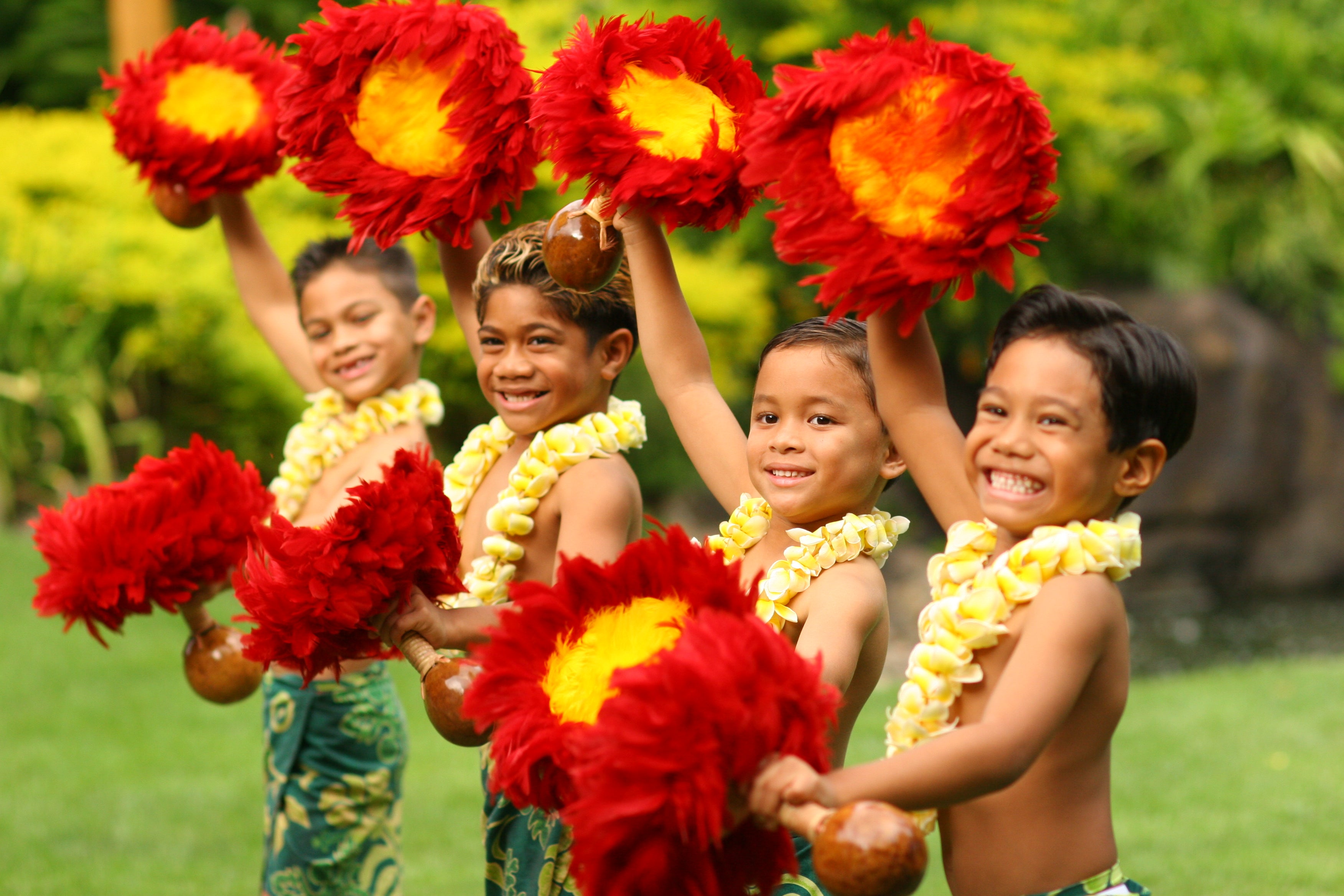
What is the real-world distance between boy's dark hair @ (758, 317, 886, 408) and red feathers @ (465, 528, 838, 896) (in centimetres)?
47

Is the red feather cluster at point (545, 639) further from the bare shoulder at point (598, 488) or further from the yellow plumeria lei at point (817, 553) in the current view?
the bare shoulder at point (598, 488)

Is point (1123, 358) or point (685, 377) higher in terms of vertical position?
point (685, 377)

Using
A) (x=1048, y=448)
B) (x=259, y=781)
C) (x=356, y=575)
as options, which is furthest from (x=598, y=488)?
(x=259, y=781)

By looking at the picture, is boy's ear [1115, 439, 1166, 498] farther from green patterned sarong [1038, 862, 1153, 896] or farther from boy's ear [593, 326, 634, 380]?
boy's ear [593, 326, 634, 380]

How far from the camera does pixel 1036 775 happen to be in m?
1.85

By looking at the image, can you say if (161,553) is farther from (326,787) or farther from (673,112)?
(673,112)

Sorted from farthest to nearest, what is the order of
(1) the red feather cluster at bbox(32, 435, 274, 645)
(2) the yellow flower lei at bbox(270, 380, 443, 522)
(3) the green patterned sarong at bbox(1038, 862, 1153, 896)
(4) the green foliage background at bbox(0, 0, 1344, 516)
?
(4) the green foliage background at bbox(0, 0, 1344, 516), (2) the yellow flower lei at bbox(270, 380, 443, 522), (1) the red feather cluster at bbox(32, 435, 274, 645), (3) the green patterned sarong at bbox(1038, 862, 1153, 896)

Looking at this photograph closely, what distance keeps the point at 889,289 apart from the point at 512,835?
128 cm

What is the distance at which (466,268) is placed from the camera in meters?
2.83

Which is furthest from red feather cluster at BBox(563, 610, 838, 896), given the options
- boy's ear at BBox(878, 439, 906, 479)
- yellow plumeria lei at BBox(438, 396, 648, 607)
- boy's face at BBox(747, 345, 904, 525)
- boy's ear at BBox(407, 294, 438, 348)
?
boy's ear at BBox(407, 294, 438, 348)

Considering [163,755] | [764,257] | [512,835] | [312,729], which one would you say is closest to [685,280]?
[764,257]

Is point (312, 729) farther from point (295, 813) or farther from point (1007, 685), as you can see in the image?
point (1007, 685)

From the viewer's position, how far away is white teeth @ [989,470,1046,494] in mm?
1808

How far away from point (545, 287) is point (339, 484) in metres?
0.91
